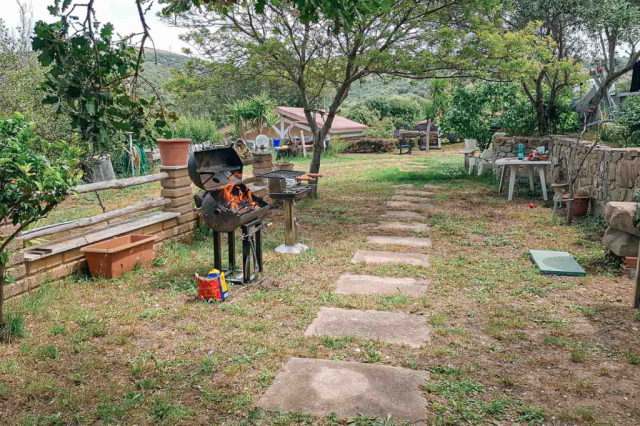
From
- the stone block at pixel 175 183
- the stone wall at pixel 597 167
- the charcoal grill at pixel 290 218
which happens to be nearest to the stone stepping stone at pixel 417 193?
the stone wall at pixel 597 167

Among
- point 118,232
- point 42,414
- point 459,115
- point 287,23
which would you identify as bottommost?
point 42,414

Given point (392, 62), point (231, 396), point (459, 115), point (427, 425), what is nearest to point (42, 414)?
point (231, 396)

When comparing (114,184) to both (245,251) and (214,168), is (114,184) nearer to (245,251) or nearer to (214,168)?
(214,168)

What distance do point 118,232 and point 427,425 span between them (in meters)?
4.44

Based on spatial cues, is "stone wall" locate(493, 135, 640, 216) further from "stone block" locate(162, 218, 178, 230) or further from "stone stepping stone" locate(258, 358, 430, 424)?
"stone block" locate(162, 218, 178, 230)

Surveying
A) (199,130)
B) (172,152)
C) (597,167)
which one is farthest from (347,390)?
(199,130)

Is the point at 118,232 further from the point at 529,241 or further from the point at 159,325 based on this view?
the point at 529,241

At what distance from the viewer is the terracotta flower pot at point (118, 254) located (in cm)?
525

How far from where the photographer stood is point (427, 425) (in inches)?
108

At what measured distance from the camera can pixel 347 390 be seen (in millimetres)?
3092

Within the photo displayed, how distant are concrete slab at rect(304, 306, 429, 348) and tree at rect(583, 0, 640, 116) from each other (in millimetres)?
8612

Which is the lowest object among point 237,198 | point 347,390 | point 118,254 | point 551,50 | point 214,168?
point 347,390

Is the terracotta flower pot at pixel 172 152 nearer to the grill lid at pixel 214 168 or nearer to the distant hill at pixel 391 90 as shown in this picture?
the grill lid at pixel 214 168

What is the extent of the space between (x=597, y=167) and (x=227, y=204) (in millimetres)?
6303
